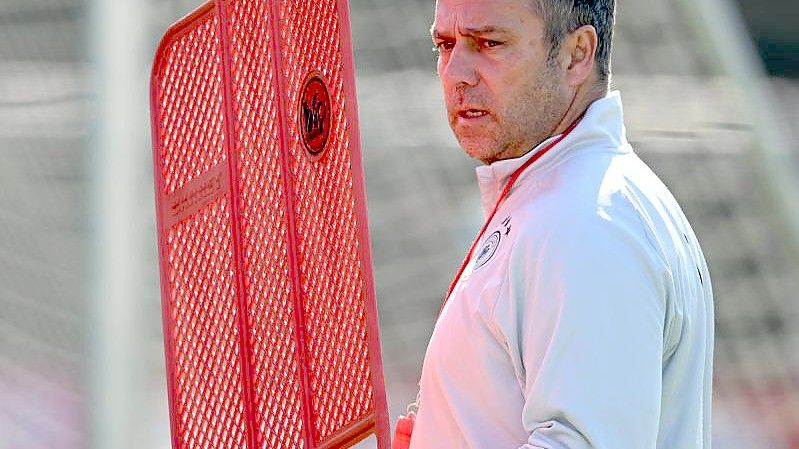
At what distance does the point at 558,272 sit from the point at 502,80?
13.3 inches

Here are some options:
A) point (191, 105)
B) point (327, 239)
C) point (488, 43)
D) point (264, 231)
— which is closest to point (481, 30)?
point (488, 43)

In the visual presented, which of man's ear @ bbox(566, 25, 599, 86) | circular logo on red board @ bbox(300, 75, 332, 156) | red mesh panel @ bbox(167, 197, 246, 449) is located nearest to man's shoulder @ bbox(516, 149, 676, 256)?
man's ear @ bbox(566, 25, 599, 86)

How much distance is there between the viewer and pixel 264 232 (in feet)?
8.68

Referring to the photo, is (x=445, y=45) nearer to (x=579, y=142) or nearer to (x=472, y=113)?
(x=472, y=113)

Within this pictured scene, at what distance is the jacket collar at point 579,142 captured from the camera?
6.47 feet

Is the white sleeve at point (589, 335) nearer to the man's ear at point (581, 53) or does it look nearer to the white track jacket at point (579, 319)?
the white track jacket at point (579, 319)

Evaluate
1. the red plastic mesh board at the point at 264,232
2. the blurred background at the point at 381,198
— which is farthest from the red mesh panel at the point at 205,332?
the blurred background at the point at 381,198

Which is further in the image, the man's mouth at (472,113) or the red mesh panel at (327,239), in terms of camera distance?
the red mesh panel at (327,239)

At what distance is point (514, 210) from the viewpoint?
1.94m

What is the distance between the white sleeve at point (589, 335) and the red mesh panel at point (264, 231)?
81 centimetres

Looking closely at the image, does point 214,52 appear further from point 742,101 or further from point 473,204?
point 742,101

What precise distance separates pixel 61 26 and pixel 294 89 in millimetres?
3836

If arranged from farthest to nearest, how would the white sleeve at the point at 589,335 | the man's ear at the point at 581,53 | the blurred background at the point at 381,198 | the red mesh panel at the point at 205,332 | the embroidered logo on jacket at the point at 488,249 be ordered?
the blurred background at the point at 381,198, the red mesh panel at the point at 205,332, the man's ear at the point at 581,53, the embroidered logo on jacket at the point at 488,249, the white sleeve at the point at 589,335

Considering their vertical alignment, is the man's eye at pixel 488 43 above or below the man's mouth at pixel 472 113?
above
